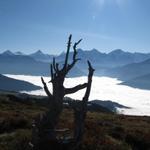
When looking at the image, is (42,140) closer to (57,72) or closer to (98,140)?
(57,72)

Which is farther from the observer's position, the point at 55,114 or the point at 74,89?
the point at 74,89

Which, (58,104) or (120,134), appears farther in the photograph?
(120,134)

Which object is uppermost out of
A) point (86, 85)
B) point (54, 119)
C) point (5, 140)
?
point (86, 85)

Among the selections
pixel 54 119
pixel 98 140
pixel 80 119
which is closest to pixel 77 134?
pixel 80 119

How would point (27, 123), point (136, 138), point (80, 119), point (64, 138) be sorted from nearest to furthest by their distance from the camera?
1. point (80, 119)
2. point (64, 138)
3. point (136, 138)
4. point (27, 123)

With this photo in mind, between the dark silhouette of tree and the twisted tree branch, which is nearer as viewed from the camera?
the dark silhouette of tree

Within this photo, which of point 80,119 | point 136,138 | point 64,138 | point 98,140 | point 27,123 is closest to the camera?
point 80,119

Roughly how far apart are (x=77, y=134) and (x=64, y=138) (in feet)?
3.43

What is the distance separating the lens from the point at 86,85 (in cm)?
1475

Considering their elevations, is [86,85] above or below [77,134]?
above

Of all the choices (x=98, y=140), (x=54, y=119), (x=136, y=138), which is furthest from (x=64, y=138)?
(x=136, y=138)

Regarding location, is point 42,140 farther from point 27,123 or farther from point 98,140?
point 27,123

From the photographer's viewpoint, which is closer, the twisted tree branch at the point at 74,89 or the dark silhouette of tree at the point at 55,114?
the dark silhouette of tree at the point at 55,114

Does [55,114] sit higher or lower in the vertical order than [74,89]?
lower
